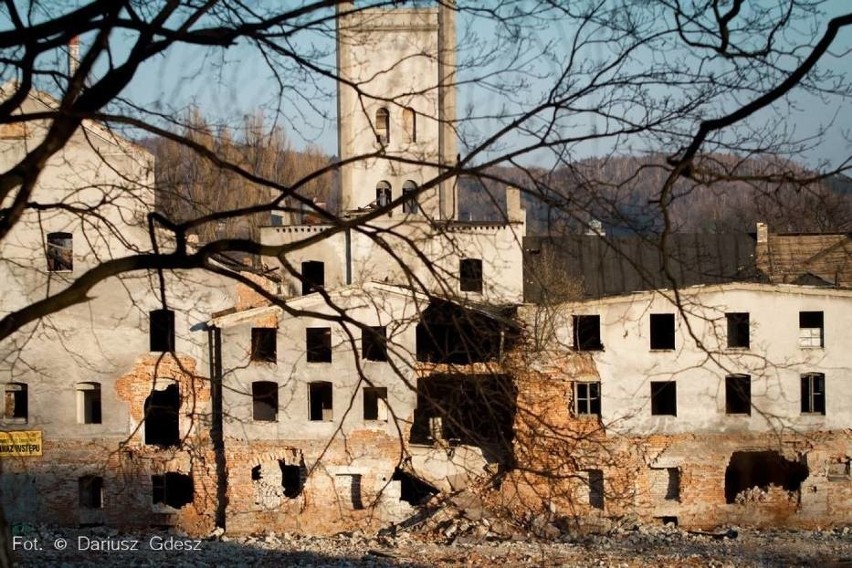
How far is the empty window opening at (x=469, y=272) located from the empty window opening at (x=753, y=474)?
25.0 metres

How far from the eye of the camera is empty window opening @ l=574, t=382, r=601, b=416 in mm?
31000

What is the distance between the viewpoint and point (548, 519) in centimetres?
668

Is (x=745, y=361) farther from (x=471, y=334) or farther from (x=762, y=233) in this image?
(x=471, y=334)

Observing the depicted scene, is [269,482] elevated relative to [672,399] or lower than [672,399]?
lower

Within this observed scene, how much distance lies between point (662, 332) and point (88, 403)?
16974mm

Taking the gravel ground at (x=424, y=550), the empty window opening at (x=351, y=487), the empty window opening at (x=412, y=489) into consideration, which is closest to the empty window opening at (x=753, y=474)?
the gravel ground at (x=424, y=550)

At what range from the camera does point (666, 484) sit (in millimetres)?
30984

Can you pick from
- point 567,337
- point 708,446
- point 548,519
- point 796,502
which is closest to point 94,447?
point 567,337

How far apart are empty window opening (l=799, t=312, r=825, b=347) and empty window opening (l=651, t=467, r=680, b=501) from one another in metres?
5.33

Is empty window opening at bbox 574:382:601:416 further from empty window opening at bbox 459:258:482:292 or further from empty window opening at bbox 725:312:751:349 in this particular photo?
empty window opening at bbox 459:258:482:292

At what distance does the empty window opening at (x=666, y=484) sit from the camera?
3092cm

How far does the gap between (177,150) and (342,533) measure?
22.1 meters

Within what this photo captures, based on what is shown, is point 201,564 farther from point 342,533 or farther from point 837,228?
point 837,228

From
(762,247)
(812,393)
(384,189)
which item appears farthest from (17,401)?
(762,247)
